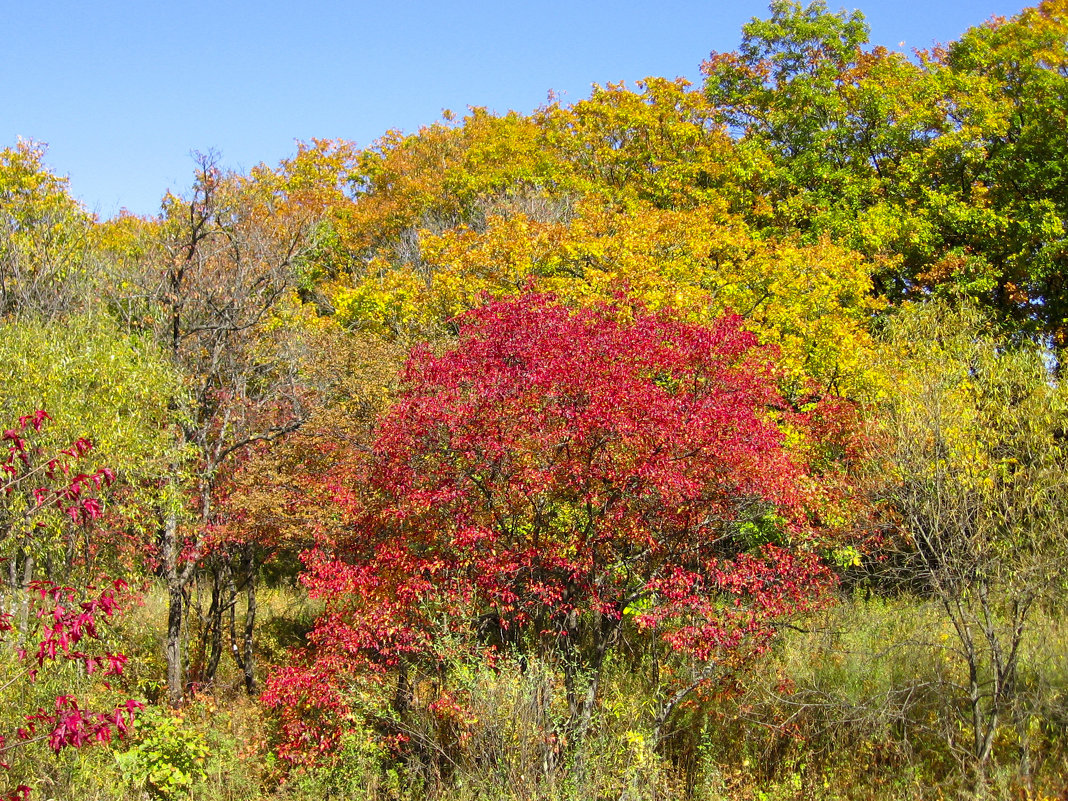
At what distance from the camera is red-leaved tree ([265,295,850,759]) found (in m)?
9.79

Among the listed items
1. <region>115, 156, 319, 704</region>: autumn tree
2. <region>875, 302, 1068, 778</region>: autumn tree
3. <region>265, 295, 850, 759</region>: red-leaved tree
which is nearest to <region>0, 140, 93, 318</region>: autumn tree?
<region>115, 156, 319, 704</region>: autumn tree

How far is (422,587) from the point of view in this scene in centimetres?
1001

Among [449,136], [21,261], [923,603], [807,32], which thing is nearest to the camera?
[923,603]

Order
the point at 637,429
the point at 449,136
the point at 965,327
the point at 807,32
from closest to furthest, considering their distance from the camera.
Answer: the point at 637,429 < the point at 965,327 < the point at 807,32 < the point at 449,136

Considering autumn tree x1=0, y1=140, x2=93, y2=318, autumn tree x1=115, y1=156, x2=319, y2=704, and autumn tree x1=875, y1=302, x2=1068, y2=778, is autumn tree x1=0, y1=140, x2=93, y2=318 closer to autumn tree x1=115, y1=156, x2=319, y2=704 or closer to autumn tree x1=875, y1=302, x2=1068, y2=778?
autumn tree x1=115, y1=156, x2=319, y2=704

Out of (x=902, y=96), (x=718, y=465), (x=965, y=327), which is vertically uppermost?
(x=902, y=96)

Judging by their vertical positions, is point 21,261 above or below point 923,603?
above

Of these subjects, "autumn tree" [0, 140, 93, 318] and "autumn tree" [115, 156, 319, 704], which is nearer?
"autumn tree" [115, 156, 319, 704]

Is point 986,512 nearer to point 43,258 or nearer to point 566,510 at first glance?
point 566,510

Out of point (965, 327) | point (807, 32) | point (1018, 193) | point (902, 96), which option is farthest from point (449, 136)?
point (965, 327)

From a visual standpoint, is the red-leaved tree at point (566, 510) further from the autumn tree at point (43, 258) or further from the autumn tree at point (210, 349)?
the autumn tree at point (43, 258)

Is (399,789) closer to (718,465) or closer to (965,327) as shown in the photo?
(718,465)

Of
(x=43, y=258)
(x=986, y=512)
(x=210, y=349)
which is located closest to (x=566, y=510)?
(x=986, y=512)

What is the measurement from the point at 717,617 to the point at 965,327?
23.2 feet
